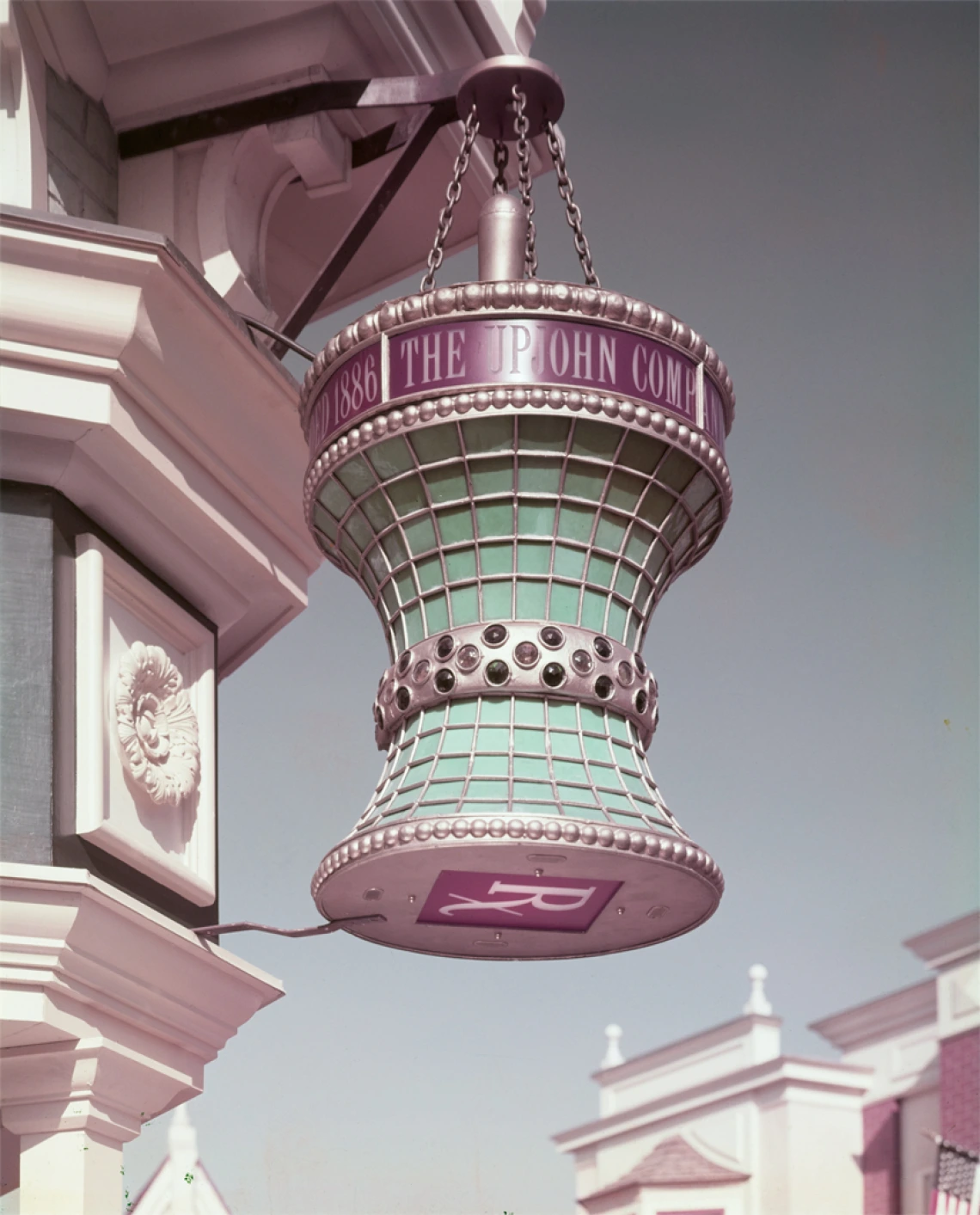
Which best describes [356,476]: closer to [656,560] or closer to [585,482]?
[585,482]

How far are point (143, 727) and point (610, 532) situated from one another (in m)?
1.26

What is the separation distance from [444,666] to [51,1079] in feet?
4.03

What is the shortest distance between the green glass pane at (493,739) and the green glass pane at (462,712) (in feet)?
0.13

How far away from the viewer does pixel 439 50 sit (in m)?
5.62

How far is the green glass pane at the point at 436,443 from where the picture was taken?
409cm

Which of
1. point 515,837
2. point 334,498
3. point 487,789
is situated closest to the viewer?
point 515,837

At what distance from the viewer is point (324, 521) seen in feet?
14.3

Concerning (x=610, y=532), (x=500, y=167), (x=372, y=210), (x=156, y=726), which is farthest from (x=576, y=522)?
(x=372, y=210)

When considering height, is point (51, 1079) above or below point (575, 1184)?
below

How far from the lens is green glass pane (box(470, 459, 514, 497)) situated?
4082mm

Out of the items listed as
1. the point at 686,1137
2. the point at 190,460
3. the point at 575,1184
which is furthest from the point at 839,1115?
the point at 190,460

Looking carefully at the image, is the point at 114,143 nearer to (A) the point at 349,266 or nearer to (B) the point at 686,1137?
(A) the point at 349,266

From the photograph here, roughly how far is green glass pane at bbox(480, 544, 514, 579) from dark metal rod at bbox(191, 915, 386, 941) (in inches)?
27.0

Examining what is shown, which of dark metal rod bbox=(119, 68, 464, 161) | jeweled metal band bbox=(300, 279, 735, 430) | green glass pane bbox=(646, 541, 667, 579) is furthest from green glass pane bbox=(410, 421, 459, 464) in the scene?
dark metal rod bbox=(119, 68, 464, 161)
